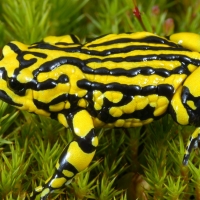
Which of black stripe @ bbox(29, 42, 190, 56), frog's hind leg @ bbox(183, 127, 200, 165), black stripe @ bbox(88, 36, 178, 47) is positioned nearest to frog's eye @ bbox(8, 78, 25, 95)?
black stripe @ bbox(29, 42, 190, 56)

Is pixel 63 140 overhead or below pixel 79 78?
below

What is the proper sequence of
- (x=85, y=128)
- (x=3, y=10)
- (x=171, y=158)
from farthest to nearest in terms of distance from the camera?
(x=3, y=10) → (x=171, y=158) → (x=85, y=128)

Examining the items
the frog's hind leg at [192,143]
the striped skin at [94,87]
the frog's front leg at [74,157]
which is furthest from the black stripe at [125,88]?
the frog's hind leg at [192,143]

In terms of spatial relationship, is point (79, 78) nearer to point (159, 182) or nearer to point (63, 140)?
point (63, 140)

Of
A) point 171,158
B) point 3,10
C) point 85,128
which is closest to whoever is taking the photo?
point 85,128

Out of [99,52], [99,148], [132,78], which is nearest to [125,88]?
[132,78]

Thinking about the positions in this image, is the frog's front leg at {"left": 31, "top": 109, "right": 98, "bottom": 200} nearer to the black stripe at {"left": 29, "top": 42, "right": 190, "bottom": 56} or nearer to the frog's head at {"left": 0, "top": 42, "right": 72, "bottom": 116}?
the frog's head at {"left": 0, "top": 42, "right": 72, "bottom": 116}

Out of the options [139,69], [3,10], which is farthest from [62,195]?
[3,10]
